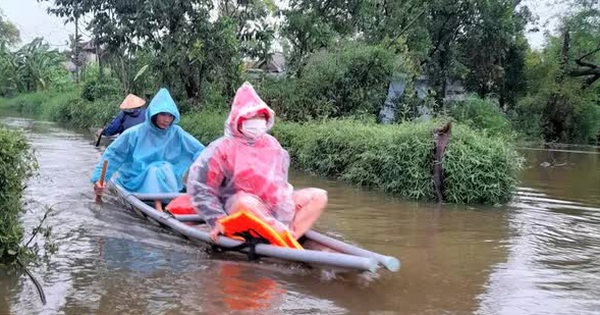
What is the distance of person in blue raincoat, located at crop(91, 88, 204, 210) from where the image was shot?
23.3ft

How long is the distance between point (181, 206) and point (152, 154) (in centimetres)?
107

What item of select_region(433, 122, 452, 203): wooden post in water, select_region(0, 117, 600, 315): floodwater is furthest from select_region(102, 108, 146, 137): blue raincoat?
select_region(433, 122, 452, 203): wooden post in water

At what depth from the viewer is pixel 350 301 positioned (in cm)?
438

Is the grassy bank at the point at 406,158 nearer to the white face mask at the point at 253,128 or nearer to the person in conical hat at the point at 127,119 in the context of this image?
the person in conical hat at the point at 127,119

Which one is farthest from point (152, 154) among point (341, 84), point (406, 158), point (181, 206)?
point (341, 84)

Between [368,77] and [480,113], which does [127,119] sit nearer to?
[368,77]

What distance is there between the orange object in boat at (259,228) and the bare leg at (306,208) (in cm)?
29

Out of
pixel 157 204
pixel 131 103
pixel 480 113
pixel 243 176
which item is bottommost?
pixel 157 204

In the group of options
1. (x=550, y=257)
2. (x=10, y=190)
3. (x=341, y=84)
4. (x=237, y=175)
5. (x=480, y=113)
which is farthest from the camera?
(x=480, y=113)

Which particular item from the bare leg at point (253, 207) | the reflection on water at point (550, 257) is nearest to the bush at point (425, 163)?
the reflection on water at point (550, 257)

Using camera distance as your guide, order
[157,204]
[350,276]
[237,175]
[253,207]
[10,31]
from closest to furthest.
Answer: [350,276]
[253,207]
[237,175]
[157,204]
[10,31]

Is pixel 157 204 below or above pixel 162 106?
below

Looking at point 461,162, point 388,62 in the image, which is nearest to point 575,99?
point 388,62

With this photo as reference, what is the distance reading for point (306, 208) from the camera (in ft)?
17.9
